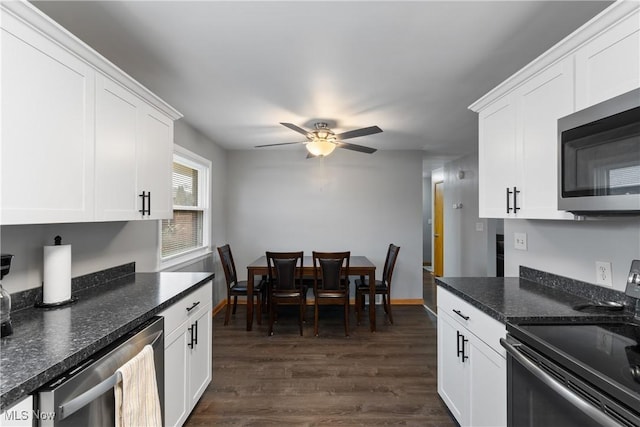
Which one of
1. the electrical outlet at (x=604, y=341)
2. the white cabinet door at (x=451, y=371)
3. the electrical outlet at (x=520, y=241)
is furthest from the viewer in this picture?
the electrical outlet at (x=520, y=241)

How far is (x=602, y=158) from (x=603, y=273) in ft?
2.42

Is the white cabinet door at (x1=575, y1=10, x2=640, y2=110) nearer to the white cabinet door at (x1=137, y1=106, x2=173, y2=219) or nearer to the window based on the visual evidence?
the white cabinet door at (x1=137, y1=106, x2=173, y2=219)

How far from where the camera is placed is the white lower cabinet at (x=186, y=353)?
1658mm

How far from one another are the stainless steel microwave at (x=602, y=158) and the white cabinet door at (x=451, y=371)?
1017mm

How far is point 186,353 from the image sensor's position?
6.18ft

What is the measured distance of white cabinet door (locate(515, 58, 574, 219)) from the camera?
4.80 ft

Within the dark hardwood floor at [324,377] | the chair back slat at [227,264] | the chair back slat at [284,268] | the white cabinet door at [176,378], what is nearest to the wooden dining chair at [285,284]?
the chair back slat at [284,268]

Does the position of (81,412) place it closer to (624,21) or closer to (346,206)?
(624,21)

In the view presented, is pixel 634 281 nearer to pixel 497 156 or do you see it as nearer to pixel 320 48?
pixel 497 156

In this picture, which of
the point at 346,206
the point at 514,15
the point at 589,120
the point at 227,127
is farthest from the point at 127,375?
the point at 346,206

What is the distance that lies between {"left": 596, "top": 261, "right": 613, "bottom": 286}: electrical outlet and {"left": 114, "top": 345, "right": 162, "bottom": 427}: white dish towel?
2299mm

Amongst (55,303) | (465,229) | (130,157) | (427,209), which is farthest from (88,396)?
(427,209)

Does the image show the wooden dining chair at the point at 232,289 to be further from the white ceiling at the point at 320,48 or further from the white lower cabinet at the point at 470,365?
the white lower cabinet at the point at 470,365

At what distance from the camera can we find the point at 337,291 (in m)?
3.44
